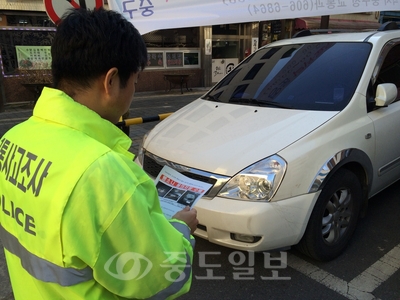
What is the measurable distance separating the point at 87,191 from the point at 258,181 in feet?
5.42

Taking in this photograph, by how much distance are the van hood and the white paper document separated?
22.3 inches

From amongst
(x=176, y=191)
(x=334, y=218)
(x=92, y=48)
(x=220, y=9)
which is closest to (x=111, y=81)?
(x=92, y=48)

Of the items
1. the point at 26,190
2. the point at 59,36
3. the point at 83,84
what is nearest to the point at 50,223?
the point at 26,190

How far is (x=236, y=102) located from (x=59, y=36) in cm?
253

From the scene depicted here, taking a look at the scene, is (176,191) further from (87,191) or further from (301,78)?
(301,78)

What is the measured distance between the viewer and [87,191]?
87cm

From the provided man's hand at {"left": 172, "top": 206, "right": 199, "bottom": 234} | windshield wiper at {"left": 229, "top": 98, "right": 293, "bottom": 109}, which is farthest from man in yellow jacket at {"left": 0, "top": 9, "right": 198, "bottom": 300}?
windshield wiper at {"left": 229, "top": 98, "right": 293, "bottom": 109}

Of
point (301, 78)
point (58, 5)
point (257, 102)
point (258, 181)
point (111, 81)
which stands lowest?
point (258, 181)

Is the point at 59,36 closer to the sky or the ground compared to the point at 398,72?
closer to the sky

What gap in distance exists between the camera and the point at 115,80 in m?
1.03

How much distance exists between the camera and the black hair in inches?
38.9

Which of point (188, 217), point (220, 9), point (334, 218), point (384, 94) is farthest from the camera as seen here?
point (220, 9)

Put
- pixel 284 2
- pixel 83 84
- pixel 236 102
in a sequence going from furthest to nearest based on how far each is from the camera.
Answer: pixel 284 2
pixel 236 102
pixel 83 84

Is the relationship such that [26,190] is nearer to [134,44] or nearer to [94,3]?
[134,44]
